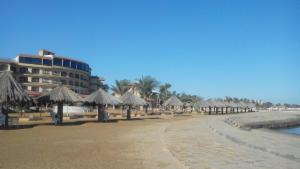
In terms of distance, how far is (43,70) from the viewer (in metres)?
63.7

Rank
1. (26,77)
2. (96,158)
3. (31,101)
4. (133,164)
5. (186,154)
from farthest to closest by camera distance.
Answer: (26,77), (31,101), (186,154), (96,158), (133,164)

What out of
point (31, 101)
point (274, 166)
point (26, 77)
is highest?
point (26, 77)

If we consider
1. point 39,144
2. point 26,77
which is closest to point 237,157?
point 39,144

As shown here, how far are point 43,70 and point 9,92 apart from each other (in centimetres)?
4554

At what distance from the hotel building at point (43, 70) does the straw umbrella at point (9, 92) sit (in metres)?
40.0

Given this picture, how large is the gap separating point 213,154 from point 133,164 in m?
3.19

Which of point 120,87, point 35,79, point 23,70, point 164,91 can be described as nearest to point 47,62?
point 35,79

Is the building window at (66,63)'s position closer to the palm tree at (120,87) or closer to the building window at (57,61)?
the building window at (57,61)

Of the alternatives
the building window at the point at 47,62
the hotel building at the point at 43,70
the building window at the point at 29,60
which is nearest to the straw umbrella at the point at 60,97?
the hotel building at the point at 43,70

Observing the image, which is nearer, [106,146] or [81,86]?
[106,146]

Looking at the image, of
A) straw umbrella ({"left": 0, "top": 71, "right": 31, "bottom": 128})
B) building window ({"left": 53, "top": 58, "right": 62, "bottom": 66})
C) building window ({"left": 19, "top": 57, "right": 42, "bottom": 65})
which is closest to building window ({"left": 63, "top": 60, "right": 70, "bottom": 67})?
building window ({"left": 53, "top": 58, "right": 62, "bottom": 66})

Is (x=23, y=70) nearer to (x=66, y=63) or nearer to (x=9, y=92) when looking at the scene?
(x=66, y=63)

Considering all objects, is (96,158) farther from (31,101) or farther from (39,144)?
(31,101)

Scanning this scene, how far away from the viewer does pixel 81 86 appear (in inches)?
2825
